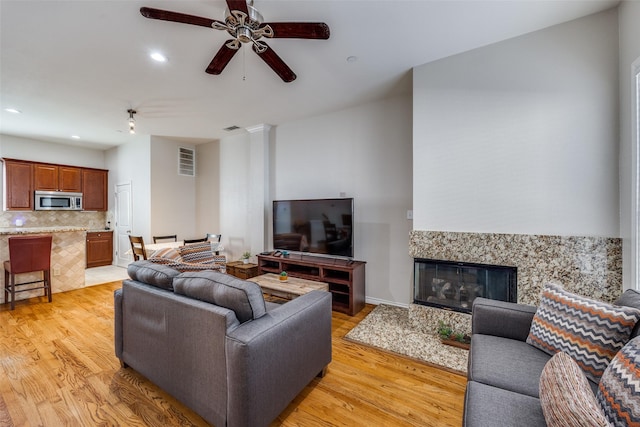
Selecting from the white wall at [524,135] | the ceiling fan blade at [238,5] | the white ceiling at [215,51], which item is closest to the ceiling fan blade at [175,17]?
the ceiling fan blade at [238,5]

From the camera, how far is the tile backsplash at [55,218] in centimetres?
528

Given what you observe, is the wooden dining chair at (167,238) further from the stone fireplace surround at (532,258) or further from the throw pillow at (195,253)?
the stone fireplace surround at (532,258)

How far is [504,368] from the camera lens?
4.45ft

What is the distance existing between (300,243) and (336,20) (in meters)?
2.72

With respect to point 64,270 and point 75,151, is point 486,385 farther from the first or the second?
point 75,151

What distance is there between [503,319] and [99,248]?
24.8ft

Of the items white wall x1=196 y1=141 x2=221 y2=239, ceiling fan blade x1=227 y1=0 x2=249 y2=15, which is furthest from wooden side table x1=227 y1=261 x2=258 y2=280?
ceiling fan blade x1=227 y1=0 x2=249 y2=15

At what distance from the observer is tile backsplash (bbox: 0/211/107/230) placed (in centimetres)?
528

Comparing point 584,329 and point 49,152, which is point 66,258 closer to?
point 49,152

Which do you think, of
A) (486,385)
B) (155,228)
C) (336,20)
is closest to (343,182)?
(336,20)

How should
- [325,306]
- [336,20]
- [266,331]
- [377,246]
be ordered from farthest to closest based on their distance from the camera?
1. [377,246]
2. [336,20]
3. [325,306]
4. [266,331]

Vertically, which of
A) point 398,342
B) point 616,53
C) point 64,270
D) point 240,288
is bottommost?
point 398,342

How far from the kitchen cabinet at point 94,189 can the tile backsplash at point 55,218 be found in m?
0.30

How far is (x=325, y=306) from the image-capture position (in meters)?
1.96
